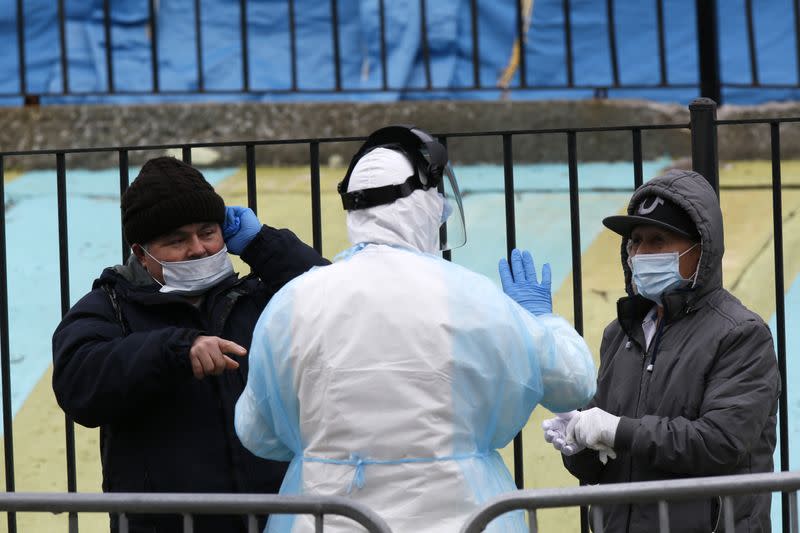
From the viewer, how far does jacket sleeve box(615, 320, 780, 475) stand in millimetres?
3457

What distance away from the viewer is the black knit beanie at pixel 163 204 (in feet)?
11.8

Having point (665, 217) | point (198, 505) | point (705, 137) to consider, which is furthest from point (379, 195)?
point (705, 137)

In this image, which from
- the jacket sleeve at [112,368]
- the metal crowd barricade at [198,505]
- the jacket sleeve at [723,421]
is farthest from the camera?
the jacket sleeve at [723,421]

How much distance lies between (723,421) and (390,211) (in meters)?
1.00

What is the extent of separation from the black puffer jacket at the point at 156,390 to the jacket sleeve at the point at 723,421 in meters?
0.92

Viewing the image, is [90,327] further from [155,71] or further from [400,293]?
[155,71]

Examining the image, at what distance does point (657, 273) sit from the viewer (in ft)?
12.1

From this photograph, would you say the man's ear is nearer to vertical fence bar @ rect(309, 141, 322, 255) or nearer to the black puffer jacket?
the black puffer jacket

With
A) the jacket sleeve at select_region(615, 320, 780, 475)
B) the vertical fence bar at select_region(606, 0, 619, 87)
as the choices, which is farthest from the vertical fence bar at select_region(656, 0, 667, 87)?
the jacket sleeve at select_region(615, 320, 780, 475)

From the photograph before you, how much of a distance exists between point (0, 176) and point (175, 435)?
1.38 m

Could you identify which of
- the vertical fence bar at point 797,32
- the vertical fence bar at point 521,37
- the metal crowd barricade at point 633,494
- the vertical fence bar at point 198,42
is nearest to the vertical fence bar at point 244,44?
the vertical fence bar at point 198,42

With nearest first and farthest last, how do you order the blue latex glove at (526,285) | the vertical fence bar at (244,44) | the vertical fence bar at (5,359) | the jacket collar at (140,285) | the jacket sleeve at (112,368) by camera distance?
the blue latex glove at (526,285)
the jacket sleeve at (112,368)
the jacket collar at (140,285)
the vertical fence bar at (5,359)
the vertical fence bar at (244,44)

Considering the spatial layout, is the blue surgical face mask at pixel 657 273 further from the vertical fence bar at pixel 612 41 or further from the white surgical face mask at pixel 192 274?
the vertical fence bar at pixel 612 41

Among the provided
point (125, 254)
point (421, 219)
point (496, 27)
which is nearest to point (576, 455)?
point (421, 219)
